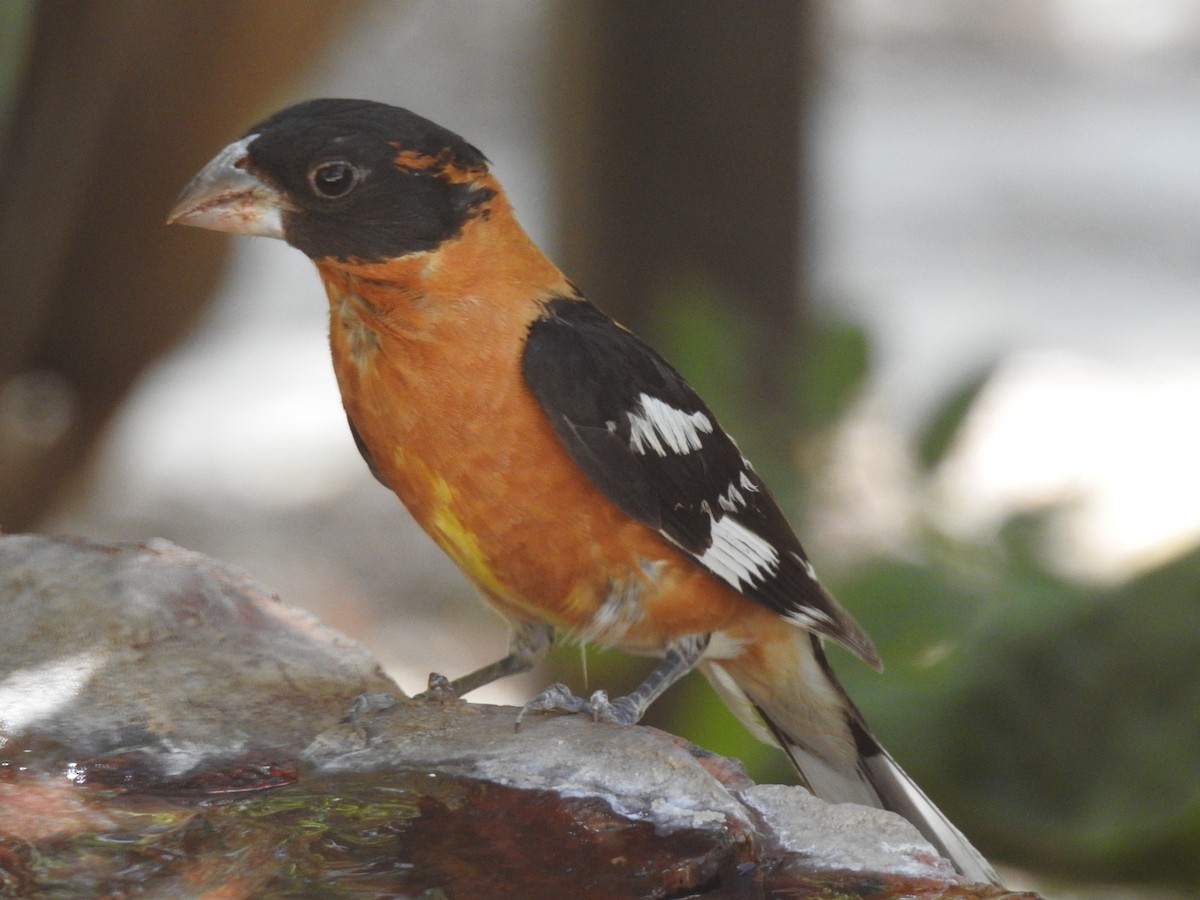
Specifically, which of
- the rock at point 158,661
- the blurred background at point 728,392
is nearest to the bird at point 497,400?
the rock at point 158,661

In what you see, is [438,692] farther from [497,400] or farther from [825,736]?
[825,736]

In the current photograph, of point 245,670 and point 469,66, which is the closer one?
point 245,670

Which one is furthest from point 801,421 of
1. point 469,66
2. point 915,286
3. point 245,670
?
point 469,66

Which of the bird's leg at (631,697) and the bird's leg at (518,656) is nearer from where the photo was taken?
the bird's leg at (631,697)

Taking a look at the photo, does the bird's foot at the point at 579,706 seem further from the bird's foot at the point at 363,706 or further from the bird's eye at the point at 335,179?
the bird's eye at the point at 335,179

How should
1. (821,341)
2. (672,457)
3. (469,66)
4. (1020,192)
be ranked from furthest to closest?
(1020,192) < (469,66) < (821,341) < (672,457)

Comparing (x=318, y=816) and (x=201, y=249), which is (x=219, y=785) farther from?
(x=201, y=249)

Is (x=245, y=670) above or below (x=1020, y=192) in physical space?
below
